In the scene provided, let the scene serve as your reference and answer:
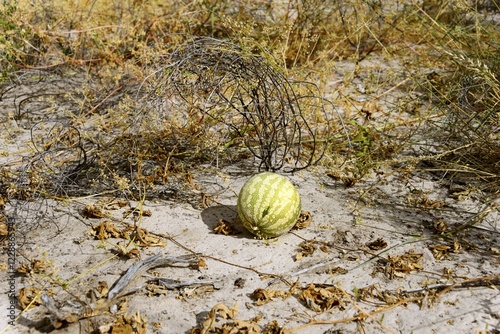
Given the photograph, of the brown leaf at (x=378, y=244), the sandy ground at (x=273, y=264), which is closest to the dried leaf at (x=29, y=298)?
the sandy ground at (x=273, y=264)

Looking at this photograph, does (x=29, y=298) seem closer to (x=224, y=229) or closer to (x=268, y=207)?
(x=224, y=229)

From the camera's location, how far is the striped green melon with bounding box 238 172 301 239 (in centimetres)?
347

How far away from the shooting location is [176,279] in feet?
10.7

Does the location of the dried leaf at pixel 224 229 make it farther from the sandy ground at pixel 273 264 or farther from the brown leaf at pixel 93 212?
the brown leaf at pixel 93 212

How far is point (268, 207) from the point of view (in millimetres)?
3465

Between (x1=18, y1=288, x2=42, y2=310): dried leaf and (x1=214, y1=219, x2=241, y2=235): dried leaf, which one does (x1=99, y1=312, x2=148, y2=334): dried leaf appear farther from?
(x1=214, y1=219, x2=241, y2=235): dried leaf

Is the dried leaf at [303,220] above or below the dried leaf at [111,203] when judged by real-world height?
above

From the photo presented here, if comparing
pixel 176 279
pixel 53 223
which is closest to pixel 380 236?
pixel 176 279

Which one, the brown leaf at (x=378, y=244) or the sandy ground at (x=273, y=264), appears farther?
the brown leaf at (x=378, y=244)

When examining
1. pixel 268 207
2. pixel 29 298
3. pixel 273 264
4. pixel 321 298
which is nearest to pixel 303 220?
pixel 268 207

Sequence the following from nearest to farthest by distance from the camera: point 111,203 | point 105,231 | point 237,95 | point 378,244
A: point 378,244, point 105,231, point 111,203, point 237,95

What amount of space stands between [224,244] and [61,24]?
3.67m

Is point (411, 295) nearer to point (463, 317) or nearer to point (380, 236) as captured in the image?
point (463, 317)

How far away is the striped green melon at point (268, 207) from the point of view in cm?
347
